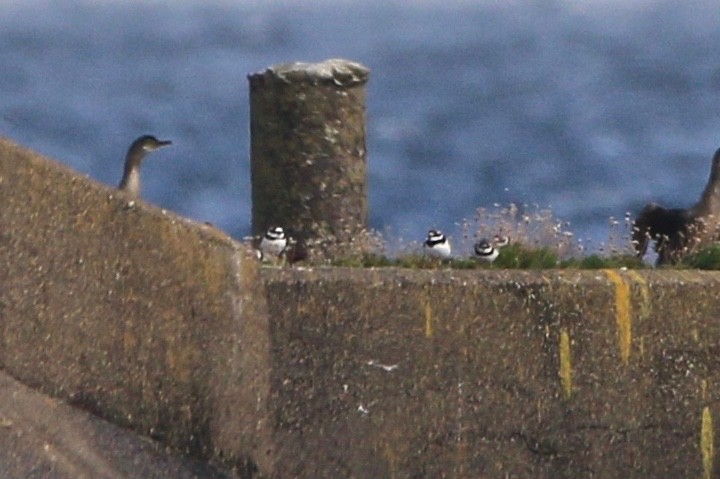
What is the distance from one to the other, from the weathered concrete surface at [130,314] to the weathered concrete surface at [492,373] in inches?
4.9

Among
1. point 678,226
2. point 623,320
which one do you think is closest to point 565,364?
point 623,320

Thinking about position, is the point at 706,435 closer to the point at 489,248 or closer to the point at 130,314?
the point at 130,314

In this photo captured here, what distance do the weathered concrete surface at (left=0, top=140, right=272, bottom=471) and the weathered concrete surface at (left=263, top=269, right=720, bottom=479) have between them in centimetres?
12

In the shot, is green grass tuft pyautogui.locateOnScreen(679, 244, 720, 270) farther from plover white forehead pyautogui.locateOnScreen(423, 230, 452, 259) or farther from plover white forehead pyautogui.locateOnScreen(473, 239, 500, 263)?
plover white forehead pyautogui.locateOnScreen(423, 230, 452, 259)

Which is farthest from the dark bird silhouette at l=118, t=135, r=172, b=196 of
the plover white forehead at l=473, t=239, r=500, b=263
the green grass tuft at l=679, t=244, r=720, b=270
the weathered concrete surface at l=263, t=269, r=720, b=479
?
the weathered concrete surface at l=263, t=269, r=720, b=479

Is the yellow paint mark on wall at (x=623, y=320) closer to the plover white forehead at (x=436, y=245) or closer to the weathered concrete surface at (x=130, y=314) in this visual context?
the weathered concrete surface at (x=130, y=314)

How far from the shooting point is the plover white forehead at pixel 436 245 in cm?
905

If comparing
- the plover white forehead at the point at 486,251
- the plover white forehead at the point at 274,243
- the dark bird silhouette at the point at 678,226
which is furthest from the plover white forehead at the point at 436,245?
the dark bird silhouette at the point at 678,226

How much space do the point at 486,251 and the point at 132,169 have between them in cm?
496

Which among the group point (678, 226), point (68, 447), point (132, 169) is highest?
point (132, 169)

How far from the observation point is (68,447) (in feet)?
14.3

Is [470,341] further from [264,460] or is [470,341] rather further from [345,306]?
[264,460]

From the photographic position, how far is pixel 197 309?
4820 millimetres

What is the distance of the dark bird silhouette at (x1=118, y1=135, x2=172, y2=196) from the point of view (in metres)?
12.6
